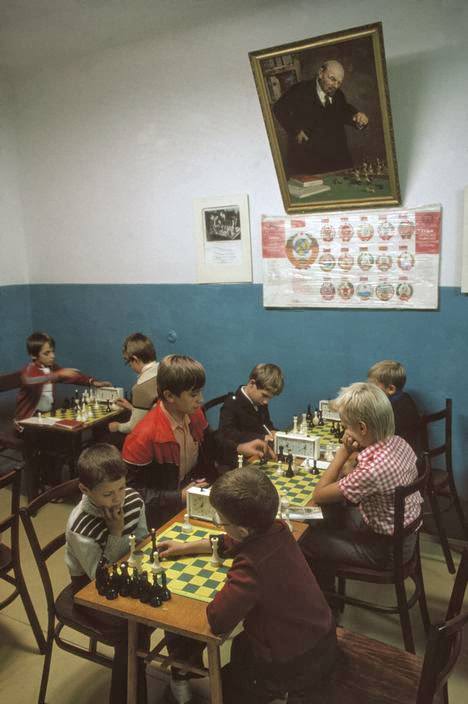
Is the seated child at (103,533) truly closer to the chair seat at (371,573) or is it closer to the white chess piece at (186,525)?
the white chess piece at (186,525)

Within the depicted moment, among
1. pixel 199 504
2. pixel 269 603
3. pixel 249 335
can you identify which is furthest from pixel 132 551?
pixel 249 335

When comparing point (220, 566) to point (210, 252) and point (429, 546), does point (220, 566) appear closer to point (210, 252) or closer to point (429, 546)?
point (429, 546)

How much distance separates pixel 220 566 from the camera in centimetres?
224

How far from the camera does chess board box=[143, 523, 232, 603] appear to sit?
2.08 metres

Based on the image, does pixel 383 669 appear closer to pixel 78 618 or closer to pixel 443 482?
pixel 78 618

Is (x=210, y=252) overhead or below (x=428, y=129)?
below

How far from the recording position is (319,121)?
14.0ft

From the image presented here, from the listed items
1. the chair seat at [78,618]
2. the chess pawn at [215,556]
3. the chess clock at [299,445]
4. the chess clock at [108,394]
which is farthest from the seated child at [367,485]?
the chess clock at [108,394]

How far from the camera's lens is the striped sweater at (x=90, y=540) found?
2.35 meters

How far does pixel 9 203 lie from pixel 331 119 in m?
3.81

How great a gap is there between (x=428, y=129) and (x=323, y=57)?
959 mm

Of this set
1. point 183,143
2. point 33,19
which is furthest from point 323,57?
point 33,19

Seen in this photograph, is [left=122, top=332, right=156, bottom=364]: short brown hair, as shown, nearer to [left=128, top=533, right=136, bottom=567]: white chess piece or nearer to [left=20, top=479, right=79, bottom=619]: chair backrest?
[left=20, top=479, right=79, bottom=619]: chair backrest

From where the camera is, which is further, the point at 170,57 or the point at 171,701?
the point at 170,57
